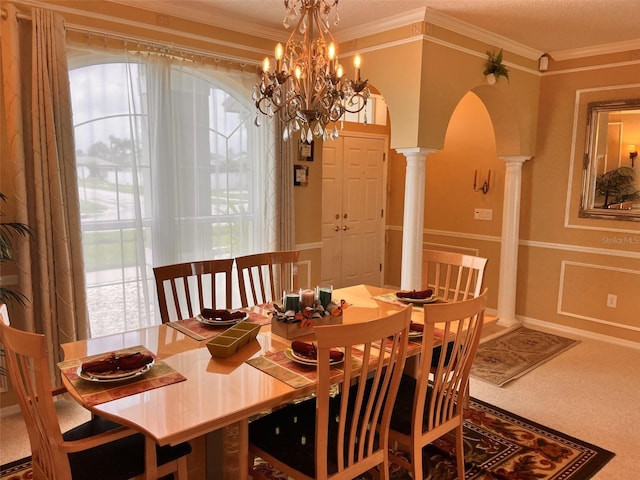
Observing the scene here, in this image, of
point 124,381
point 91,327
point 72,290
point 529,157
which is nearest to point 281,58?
point 124,381

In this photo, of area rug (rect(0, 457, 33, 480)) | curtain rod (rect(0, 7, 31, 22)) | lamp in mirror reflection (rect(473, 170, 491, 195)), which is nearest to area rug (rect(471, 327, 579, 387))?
lamp in mirror reflection (rect(473, 170, 491, 195))

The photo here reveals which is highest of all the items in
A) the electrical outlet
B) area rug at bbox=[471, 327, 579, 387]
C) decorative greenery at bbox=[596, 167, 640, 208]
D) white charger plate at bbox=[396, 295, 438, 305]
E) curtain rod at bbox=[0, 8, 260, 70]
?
curtain rod at bbox=[0, 8, 260, 70]

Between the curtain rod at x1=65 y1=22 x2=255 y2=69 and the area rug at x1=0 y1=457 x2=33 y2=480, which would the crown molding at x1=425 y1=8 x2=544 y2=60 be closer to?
the curtain rod at x1=65 y1=22 x2=255 y2=69

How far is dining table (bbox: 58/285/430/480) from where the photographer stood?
5.06ft

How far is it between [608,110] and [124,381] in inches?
177

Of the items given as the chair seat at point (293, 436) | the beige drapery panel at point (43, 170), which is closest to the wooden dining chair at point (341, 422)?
the chair seat at point (293, 436)

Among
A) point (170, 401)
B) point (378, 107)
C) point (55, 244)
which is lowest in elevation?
point (170, 401)

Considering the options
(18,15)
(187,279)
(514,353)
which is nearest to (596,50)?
(514,353)

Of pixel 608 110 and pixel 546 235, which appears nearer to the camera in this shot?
pixel 608 110

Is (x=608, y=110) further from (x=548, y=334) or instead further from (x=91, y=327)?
(x=91, y=327)

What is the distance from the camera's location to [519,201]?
4926mm

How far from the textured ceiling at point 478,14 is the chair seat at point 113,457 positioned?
2758 mm

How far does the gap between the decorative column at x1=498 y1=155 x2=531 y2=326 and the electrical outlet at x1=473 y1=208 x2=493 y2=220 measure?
8.9 inches

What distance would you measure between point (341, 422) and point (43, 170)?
7.70ft
